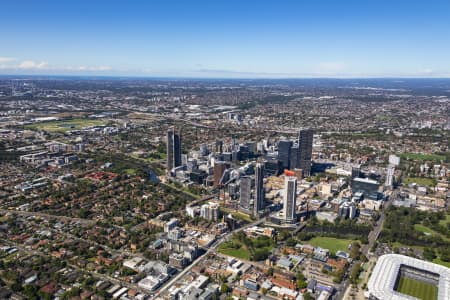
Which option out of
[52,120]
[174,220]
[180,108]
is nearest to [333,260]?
[174,220]

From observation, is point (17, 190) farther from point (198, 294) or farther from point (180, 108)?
point (180, 108)

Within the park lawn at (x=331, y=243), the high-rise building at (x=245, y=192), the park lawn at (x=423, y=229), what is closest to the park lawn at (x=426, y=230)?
the park lawn at (x=423, y=229)

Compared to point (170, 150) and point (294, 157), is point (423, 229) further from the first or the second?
point (170, 150)

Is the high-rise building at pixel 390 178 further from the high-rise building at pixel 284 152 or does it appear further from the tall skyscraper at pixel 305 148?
the high-rise building at pixel 284 152

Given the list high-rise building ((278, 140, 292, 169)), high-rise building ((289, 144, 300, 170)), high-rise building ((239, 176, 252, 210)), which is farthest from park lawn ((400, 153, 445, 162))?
high-rise building ((239, 176, 252, 210))

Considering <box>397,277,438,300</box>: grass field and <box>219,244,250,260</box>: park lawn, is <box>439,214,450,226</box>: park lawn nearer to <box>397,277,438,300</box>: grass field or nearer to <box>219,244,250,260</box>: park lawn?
<box>397,277,438,300</box>: grass field

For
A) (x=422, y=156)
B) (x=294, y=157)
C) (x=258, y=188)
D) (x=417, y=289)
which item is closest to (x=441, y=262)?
(x=417, y=289)

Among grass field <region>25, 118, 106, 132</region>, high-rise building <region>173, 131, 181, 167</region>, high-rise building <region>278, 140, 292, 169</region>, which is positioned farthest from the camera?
grass field <region>25, 118, 106, 132</region>
